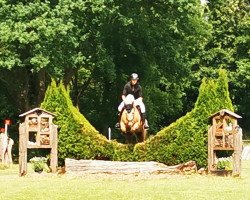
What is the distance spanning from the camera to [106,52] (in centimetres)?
3484

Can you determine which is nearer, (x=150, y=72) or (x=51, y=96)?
(x=51, y=96)

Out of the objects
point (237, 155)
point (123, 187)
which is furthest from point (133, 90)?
point (123, 187)

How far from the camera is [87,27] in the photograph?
33469 millimetres

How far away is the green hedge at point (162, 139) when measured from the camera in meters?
20.9

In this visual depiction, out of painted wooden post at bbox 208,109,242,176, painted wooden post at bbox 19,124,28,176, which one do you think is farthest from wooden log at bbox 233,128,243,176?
painted wooden post at bbox 19,124,28,176

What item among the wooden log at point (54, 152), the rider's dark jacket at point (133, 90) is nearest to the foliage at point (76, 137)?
the wooden log at point (54, 152)

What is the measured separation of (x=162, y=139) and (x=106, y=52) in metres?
14.3

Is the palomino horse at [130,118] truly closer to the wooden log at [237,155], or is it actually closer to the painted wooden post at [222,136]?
the painted wooden post at [222,136]

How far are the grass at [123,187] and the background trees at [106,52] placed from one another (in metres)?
10.5

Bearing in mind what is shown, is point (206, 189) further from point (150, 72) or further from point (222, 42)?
→ point (222, 42)

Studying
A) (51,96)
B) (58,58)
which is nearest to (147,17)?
(58,58)

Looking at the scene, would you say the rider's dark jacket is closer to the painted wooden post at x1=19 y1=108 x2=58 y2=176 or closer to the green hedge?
the green hedge

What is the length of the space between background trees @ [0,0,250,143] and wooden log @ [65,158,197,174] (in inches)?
388

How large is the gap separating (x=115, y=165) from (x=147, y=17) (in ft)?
54.8
